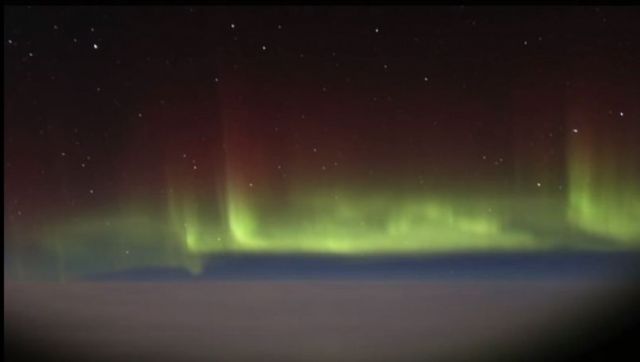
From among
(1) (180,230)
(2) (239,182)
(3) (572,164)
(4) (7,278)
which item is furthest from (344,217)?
(4) (7,278)

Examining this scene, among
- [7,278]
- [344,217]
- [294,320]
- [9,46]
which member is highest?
[9,46]

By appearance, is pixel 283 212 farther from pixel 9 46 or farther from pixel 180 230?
pixel 9 46

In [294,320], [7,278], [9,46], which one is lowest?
[294,320]

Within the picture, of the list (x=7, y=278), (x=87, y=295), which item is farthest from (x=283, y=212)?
(x=7, y=278)

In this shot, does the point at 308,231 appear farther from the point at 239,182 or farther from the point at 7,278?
the point at 7,278

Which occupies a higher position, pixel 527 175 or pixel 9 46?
pixel 9 46

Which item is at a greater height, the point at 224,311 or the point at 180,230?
the point at 180,230
